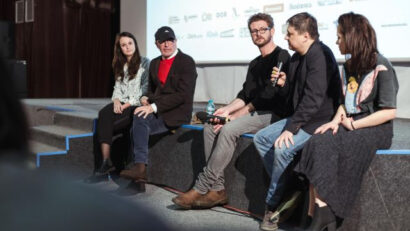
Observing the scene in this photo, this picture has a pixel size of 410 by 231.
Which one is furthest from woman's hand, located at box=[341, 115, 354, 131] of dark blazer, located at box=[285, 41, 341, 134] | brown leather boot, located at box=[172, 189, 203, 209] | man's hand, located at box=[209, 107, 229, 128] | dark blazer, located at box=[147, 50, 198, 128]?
dark blazer, located at box=[147, 50, 198, 128]

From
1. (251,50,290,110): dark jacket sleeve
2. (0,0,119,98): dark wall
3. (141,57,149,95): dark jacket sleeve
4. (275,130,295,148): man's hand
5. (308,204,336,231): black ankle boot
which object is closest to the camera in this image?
(308,204,336,231): black ankle boot

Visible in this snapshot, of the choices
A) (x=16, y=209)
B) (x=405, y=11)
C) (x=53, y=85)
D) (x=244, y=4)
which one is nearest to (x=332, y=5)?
(x=405, y=11)

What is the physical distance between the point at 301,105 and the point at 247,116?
45cm

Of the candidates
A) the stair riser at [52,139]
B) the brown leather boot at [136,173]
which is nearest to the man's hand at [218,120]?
the brown leather boot at [136,173]

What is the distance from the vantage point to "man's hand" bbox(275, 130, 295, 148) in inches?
85.7

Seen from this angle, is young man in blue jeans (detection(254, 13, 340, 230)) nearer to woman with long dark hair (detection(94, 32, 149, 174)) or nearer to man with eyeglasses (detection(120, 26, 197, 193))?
man with eyeglasses (detection(120, 26, 197, 193))

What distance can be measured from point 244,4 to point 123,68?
1.73 meters

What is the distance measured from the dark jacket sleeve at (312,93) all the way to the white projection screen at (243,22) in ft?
5.50

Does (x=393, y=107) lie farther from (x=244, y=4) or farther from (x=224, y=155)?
(x=244, y=4)

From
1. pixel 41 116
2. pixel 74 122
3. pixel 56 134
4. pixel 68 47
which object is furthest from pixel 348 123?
pixel 68 47

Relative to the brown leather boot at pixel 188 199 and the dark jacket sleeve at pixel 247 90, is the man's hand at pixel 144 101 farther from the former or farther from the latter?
the brown leather boot at pixel 188 199

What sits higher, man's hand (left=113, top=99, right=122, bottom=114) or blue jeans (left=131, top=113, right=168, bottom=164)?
man's hand (left=113, top=99, right=122, bottom=114)

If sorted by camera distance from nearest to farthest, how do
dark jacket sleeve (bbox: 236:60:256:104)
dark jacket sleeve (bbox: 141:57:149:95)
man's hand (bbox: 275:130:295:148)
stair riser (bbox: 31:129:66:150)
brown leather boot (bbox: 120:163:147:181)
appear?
man's hand (bbox: 275:130:295:148) → dark jacket sleeve (bbox: 236:60:256:104) → brown leather boot (bbox: 120:163:147:181) → dark jacket sleeve (bbox: 141:57:149:95) → stair riser (bbox: 31:129:66:150)

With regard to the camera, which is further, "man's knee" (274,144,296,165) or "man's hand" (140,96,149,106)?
"man's hand" (140,96,149,106)
